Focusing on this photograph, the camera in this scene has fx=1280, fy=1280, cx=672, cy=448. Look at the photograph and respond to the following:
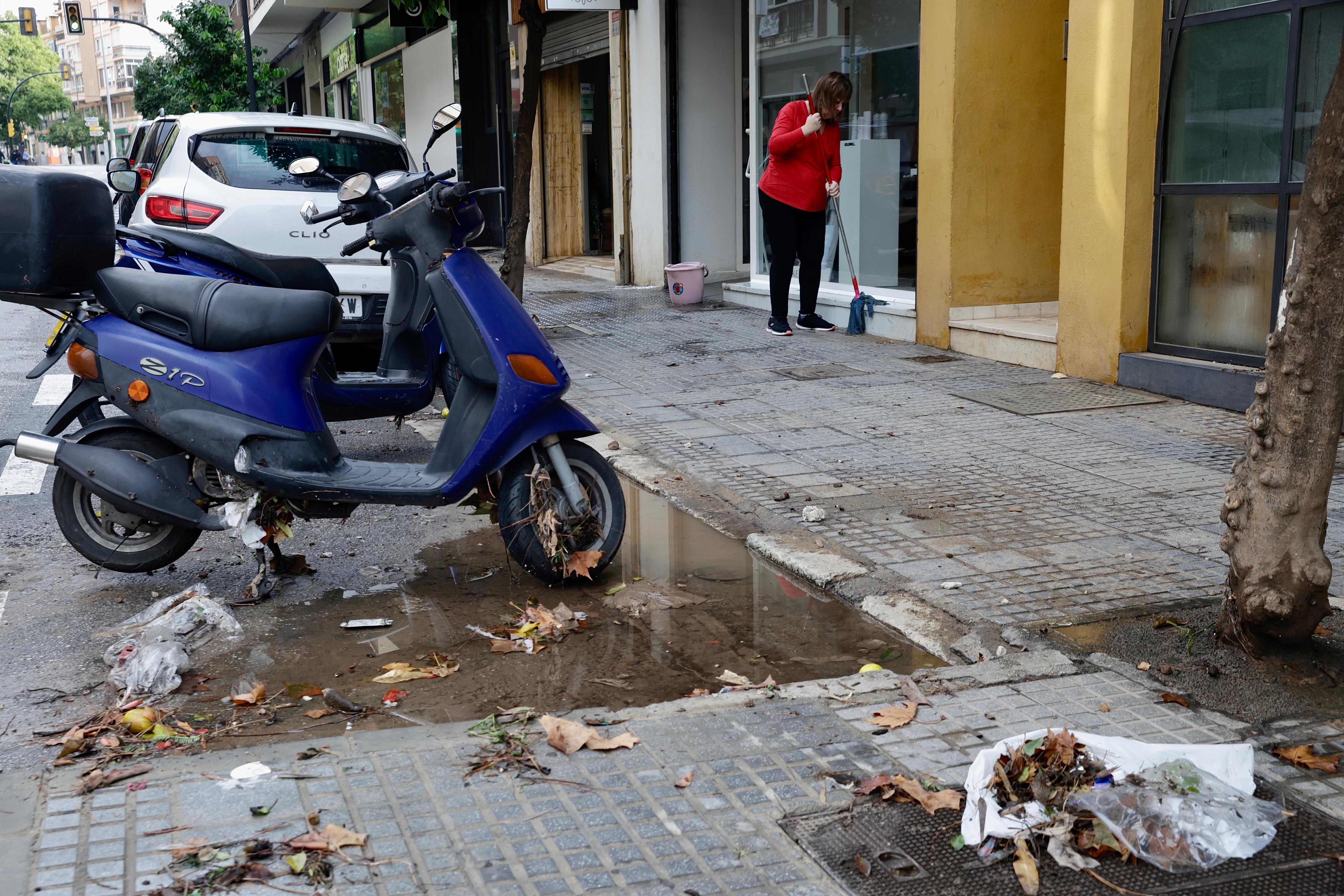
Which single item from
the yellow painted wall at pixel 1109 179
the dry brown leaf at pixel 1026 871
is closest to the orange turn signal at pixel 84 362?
the dry brown leaf at pixel 1026 871

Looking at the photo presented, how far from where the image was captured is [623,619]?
452 centimetres

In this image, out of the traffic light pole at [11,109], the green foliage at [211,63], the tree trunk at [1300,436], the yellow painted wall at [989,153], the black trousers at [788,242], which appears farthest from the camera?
the traffic light pole at [11,109]

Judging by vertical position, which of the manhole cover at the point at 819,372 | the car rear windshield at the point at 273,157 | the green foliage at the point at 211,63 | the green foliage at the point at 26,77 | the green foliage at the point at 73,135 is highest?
the green foliage at the point at 26,77

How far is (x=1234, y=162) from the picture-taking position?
7.67 metres

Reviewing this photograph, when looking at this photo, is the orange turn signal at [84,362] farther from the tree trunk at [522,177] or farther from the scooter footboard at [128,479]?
the tree trunk at [522,177]

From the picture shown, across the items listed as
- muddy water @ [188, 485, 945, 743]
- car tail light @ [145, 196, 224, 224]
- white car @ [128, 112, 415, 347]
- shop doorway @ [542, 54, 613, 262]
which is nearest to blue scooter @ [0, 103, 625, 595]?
muddy water @ [188, 485, 945, 743]

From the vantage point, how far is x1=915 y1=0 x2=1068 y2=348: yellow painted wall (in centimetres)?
978

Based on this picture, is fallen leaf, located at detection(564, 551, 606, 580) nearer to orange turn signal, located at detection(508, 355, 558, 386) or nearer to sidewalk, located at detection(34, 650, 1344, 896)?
orange turn signal, located at detection(508, 355, 558, 386)

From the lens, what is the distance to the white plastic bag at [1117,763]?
9.45 ft

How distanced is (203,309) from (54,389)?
527cm

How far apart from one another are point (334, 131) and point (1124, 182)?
5.22m

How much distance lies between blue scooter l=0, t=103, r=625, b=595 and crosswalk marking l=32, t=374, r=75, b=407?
13.0 ft

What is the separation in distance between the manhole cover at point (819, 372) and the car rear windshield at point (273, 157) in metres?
3.06

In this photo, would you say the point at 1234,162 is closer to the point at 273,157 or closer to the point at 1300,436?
the point at 1300,436
